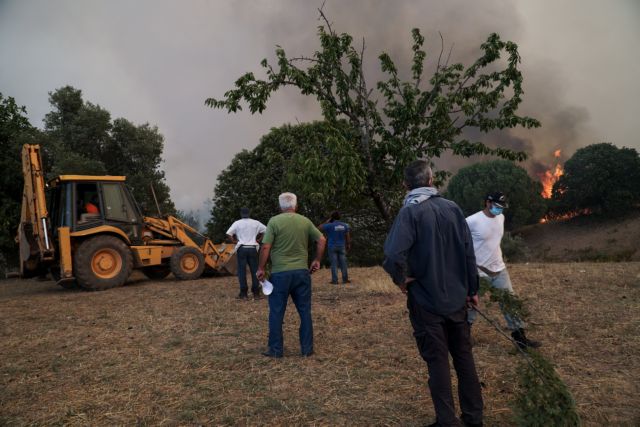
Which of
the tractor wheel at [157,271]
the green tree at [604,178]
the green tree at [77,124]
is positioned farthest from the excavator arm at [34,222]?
the green tree at [604,178]

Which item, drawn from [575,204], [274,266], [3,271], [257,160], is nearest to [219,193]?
[257,160]

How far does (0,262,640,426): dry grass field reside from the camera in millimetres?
4238

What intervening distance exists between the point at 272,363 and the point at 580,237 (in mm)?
53158

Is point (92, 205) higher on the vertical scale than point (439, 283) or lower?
higher

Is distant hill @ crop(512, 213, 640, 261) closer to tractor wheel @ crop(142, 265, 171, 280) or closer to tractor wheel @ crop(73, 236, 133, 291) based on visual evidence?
tractor wheel @ crop(142, 265, 171, 280)

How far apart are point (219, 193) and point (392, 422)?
23.7m

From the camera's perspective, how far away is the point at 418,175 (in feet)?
12.6

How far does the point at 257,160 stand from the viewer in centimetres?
2655

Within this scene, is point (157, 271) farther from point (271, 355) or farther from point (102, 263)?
point (271, 355)

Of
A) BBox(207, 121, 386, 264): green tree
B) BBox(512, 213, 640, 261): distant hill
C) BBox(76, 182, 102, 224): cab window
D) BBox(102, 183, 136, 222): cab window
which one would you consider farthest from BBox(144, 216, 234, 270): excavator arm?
BBox(512, 213, 640, 261): distant hill

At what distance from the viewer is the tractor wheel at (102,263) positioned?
1245cm

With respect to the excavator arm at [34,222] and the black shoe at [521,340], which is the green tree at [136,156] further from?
the black shoe at [521,340]

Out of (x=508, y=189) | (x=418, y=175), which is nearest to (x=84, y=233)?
(x=418, y=175)

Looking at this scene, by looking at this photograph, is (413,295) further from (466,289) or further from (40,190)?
(40,190)
